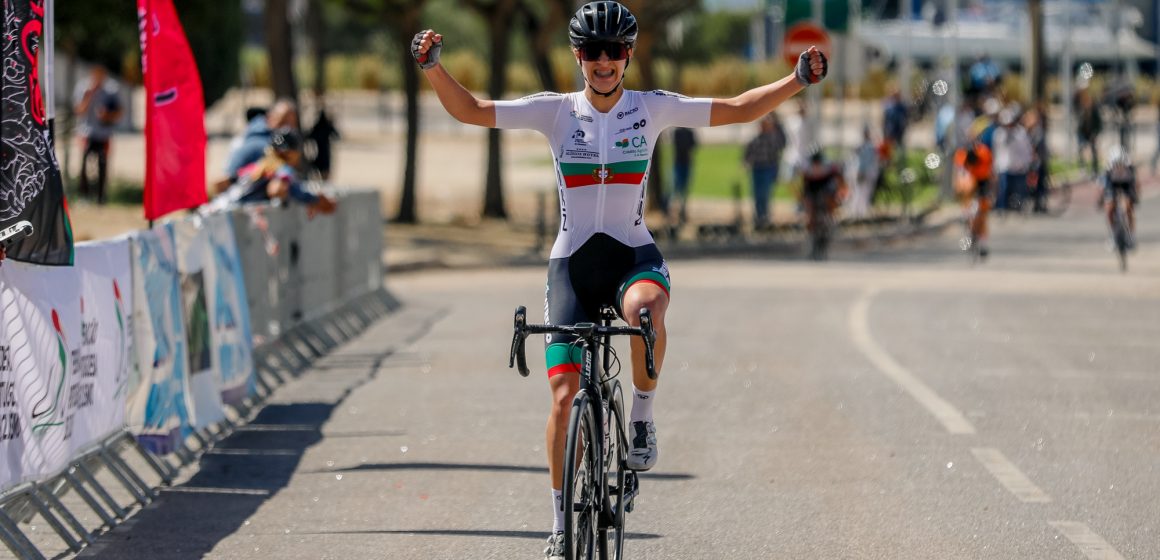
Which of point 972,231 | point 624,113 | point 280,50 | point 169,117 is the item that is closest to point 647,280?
point 624,113

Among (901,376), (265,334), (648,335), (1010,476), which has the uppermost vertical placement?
(648,335)

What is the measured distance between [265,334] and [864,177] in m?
21.7

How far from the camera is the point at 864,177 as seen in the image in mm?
34188

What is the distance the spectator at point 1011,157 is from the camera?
34531 millimetres

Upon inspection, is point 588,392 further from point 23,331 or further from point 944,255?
point 944,255

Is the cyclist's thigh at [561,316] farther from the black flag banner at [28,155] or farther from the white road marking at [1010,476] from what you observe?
the white road marking at [1010,476]

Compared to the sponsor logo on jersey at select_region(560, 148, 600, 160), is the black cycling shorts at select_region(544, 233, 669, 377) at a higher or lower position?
lower

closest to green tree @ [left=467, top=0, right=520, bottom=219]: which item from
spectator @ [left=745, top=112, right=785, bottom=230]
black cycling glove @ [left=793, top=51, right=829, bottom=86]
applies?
spectator @ [left=745, top=112, right=785, bottom=230]

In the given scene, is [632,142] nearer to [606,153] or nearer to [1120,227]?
[606,153]

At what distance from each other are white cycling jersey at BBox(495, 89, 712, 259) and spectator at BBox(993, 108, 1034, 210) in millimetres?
27321

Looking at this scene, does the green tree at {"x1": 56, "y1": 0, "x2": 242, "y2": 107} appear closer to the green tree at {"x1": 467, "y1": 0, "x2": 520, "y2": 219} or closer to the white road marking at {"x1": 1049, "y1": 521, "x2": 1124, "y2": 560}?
the green tree at {"x1": 467, "y1": 0, "x2": 520, "y2": 219}

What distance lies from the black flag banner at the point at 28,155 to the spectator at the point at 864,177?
26.3 metres

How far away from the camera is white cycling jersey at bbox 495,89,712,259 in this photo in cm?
733

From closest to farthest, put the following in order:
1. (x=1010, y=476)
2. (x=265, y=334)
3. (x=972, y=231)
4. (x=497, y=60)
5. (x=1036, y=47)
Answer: (x=1010, y=476)
(x=265, y=334)
(x=972, y=231)
(x=497, y=60)
(x=1036, y=47)
